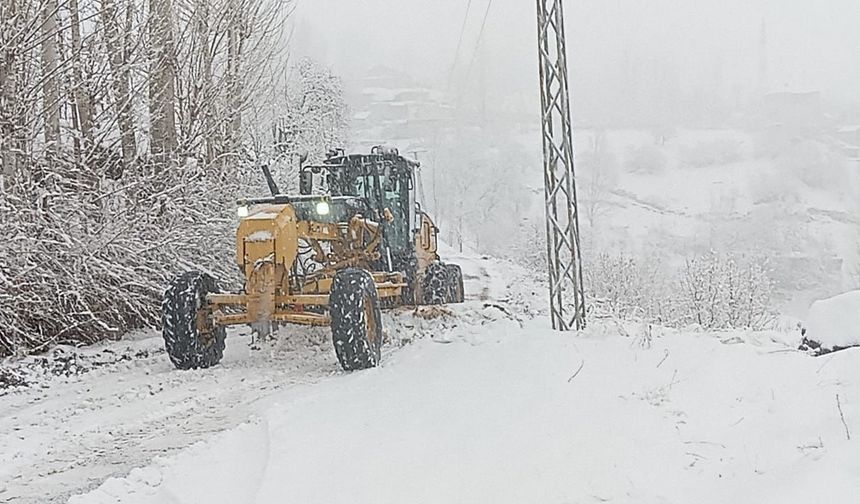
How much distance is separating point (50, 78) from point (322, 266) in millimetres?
3820

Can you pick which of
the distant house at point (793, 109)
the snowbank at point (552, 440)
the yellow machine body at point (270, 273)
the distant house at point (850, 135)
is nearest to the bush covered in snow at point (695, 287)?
the yellow machine body at point (270, 273)

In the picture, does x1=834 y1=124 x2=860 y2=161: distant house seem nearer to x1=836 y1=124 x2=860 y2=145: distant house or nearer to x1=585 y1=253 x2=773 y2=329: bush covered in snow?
x1=836 y1=124 x2=860 y2=145: distant house

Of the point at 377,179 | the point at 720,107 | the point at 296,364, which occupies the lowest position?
the point at 296,364

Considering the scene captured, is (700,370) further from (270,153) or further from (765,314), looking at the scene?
(765,314)

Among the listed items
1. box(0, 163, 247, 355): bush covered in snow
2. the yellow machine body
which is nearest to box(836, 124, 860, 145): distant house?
box(0, 163, 247, 355): bush covered in snow

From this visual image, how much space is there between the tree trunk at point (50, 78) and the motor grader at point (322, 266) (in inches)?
105

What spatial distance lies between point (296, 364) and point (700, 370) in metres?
4.08

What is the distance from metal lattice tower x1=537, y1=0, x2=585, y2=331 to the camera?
9211mm

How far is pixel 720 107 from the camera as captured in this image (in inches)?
3275

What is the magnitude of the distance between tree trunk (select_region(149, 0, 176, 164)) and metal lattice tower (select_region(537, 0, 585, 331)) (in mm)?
5670

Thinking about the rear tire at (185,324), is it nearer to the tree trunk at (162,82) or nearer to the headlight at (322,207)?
the headlight at (322,207)

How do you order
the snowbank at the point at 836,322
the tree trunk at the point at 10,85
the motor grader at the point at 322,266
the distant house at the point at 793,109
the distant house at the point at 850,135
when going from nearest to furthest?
the snowbank at the point at 836,322, the motor grader at the point at 322,266, the tree trunk at the point at 10,85, the distant house at the point at 850,135, the distant house at the point at 793,109

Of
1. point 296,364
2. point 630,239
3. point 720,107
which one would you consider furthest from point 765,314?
point 720,107

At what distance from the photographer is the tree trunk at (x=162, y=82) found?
1196cm
